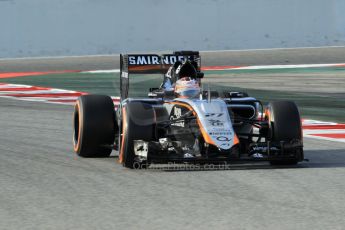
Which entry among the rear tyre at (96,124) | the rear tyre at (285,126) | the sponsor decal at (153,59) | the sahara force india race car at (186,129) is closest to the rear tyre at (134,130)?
the sahara force india race car at (186,129)

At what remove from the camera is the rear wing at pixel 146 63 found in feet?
35.8

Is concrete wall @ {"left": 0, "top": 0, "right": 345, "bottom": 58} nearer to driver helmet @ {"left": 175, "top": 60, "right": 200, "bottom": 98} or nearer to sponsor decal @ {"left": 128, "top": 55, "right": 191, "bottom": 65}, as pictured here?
sponsor decal @ {"left": 128, "top": 55, "right": 191, "bottom": 65}

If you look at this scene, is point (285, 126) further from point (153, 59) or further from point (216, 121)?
point (153, 59)

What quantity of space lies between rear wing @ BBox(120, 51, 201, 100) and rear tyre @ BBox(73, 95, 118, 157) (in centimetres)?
70

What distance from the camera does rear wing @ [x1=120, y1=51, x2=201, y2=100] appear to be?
35.8 ft

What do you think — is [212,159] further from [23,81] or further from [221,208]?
[23,81]

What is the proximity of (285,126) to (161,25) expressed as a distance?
58.0ft

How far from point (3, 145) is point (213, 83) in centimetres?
919

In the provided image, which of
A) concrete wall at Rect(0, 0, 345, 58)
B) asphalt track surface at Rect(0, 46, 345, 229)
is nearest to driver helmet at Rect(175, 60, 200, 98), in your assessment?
asphalt track surface at Rect(0, 46, 345, 229)

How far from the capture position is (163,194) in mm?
7945

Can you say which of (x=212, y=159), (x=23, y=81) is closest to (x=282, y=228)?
(x=212, y=159)

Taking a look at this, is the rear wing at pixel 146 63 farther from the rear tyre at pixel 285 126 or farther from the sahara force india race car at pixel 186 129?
the rear tyre at pixel 285 126

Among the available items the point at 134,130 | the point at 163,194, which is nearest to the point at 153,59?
the point at 134,130

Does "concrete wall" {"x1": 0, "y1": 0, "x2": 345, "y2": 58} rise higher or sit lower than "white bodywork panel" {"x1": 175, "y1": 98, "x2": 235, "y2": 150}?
higher
